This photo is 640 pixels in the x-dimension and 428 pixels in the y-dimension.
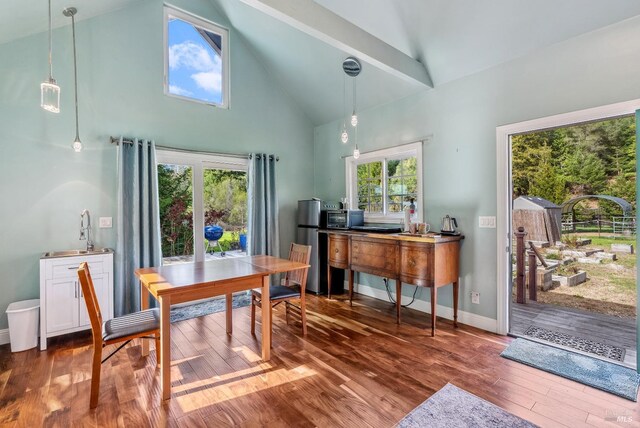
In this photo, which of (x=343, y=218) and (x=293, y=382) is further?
(x=343, y=218)

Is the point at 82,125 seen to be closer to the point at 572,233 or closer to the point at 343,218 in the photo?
the point at 343,218

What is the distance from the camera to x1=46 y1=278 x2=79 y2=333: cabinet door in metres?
2.87

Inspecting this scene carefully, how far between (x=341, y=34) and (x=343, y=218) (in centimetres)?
228

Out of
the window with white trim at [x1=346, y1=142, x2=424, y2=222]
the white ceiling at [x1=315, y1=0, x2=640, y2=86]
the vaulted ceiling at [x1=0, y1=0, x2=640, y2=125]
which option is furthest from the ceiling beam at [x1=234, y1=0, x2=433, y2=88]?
the window with white trim at [x1=346, y1=142, x2=424, y2=222]

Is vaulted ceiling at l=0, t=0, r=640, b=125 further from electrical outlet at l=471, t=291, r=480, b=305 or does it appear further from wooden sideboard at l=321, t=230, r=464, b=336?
electrical outlet at l=471, t=291, r=480, b=305

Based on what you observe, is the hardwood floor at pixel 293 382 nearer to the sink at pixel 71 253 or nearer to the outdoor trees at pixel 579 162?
the sink at pixel 71 253

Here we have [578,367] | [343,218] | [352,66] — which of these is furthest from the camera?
[343,218]

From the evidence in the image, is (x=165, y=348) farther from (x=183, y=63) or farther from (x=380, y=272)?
(x=183, y=63)

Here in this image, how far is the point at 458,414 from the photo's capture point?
1901 mm

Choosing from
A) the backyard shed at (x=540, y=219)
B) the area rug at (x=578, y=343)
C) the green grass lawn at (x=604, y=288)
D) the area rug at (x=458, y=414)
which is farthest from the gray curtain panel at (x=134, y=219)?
the green grass lawn at (x=604, y=288)

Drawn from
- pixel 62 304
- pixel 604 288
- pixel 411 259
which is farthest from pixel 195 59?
pixel 604 288

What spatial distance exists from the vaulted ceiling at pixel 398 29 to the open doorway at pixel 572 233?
80 cm

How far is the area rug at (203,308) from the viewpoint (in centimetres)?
374

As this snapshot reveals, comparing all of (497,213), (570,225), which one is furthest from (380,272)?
(570,225)
